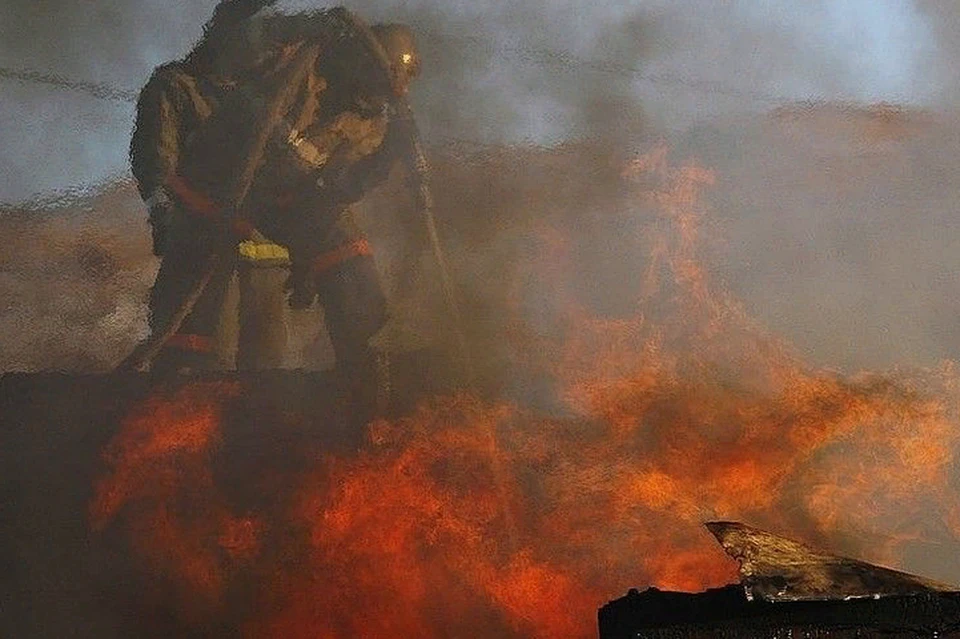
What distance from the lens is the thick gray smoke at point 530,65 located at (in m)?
9.41

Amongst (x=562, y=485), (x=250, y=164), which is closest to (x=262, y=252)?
(x=250, y=164)

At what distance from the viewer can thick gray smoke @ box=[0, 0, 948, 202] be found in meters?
9.41

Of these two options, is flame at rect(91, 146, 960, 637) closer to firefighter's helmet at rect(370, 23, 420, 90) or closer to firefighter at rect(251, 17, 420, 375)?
firefighter at rect(251, 17, 420, 375)

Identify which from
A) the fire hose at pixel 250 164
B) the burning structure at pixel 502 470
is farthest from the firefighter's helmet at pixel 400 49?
the burning structure at pixel 502 470

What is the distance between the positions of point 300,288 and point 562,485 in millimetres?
3329

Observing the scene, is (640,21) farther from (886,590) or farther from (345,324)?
(886,590)

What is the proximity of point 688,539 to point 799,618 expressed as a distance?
461cm

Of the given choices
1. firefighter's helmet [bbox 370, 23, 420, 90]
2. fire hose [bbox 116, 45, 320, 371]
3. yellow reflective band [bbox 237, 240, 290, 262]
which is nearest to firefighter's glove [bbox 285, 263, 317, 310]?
yellow reflective band [bbox 237, 240, 290, 262]

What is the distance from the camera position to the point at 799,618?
367 centimetres

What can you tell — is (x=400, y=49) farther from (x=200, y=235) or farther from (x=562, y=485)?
(x=562, y=485)

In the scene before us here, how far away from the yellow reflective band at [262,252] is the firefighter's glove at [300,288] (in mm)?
172

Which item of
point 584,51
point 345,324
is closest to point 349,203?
point 345,324

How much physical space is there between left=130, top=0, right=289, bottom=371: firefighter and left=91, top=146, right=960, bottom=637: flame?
0.62 m

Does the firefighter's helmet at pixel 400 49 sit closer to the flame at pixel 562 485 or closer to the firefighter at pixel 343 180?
the firefighter at pixel 343 180
